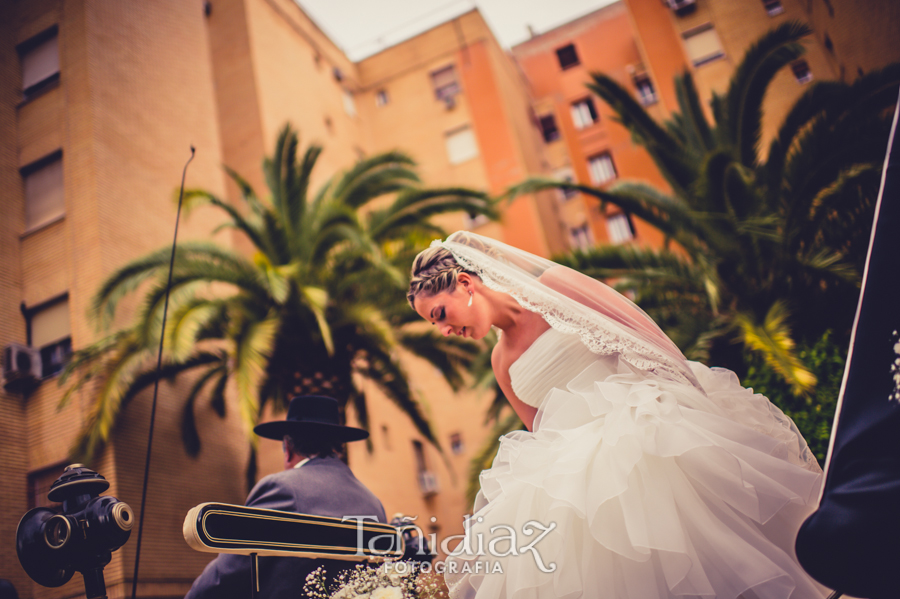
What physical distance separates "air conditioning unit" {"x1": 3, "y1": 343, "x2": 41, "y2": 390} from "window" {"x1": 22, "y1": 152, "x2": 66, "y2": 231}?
6.86ft

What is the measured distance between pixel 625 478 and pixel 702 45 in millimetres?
17764

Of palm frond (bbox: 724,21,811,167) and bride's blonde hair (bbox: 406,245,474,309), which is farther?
palm frond (bbox: 724,21,811,167)

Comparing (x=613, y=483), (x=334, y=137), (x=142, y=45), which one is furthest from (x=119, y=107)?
(x=613, y=483)

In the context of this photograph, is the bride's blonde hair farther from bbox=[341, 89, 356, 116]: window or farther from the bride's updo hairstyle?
bbox=[341, 89, 356, 116]: window

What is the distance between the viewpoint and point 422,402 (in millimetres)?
9859

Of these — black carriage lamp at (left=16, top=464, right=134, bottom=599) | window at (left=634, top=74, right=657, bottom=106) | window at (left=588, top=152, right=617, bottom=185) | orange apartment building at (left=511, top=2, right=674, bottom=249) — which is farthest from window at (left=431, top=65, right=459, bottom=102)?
black carriage lamp at (left=16, top=464, right=134, bottom=599)

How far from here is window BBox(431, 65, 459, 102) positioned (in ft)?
78.5

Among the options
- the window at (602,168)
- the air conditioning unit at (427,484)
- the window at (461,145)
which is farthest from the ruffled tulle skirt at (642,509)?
the window at (602,168)

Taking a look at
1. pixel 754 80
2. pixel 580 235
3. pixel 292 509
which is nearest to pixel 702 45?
pixel 580 235

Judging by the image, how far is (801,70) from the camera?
50.1 feet

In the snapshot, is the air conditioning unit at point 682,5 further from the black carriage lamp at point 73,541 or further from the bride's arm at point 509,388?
the black carriage lamp at point 73,541

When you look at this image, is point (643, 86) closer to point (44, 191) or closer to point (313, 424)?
point (44, 191)

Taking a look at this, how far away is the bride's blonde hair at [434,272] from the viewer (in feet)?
10.2

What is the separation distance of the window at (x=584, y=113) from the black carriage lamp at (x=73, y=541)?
2325 cm
